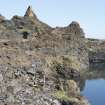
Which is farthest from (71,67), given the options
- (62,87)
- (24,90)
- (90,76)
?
(24,90)

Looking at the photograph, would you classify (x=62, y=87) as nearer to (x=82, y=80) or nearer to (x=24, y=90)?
(x=24, y=90)

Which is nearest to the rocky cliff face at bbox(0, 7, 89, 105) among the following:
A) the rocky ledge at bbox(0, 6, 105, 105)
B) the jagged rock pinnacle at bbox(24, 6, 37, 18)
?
the rocky ledge at bbox(0, 6, 105, 105)

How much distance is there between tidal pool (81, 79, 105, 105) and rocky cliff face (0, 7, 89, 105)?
557 cm

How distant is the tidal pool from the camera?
74.5 m

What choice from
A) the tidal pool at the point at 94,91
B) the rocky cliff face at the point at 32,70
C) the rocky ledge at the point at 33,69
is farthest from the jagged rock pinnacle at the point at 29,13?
the tidal pool at the point at 94,91

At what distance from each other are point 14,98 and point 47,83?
11987 millimetres

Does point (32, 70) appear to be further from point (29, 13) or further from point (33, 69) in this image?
point (29, 13)

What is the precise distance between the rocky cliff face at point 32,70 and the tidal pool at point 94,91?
5.57m

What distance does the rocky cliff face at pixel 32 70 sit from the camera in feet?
171

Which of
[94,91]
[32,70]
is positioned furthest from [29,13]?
[32,70]

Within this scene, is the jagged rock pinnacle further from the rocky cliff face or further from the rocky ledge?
the rocky cliff face

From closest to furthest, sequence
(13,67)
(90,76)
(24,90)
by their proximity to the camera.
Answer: (24,90) → (13,67) → (90,76)

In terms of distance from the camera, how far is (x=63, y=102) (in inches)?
2226

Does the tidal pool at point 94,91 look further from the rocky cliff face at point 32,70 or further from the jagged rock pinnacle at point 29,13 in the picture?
the jagged rock pinnacle at point 29,13
